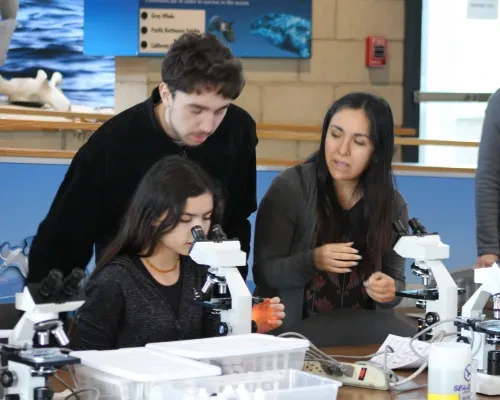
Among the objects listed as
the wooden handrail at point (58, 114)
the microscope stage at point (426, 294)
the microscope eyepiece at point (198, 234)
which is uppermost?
the wooden handrail at point (58, 114)

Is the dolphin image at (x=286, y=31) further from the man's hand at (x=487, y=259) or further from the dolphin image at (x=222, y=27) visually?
the man's hand at (x=487, y=259)

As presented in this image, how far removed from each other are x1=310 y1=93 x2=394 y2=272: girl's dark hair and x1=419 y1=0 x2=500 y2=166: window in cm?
293

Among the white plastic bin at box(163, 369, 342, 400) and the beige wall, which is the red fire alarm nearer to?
the beige wall

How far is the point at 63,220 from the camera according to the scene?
2.69 metres

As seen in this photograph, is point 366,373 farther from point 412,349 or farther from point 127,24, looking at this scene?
point 127,24

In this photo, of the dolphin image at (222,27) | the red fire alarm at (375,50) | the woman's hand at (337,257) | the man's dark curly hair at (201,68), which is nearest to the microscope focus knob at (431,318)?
the woman's hand at (337,257)

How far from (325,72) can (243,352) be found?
3918mm

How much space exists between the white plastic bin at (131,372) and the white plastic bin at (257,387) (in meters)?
0.02

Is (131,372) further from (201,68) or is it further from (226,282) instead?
(201,68)

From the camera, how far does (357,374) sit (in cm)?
225

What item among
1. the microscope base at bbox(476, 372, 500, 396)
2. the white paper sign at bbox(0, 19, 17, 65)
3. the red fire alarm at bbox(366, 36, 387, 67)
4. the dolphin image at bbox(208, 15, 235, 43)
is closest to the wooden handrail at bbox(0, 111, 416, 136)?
the white paper sign at bbox(0, 19, 17, 65)

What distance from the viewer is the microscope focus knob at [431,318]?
2.44m

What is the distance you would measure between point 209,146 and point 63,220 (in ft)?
1.52

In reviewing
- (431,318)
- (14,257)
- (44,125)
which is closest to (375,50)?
(44,125)
